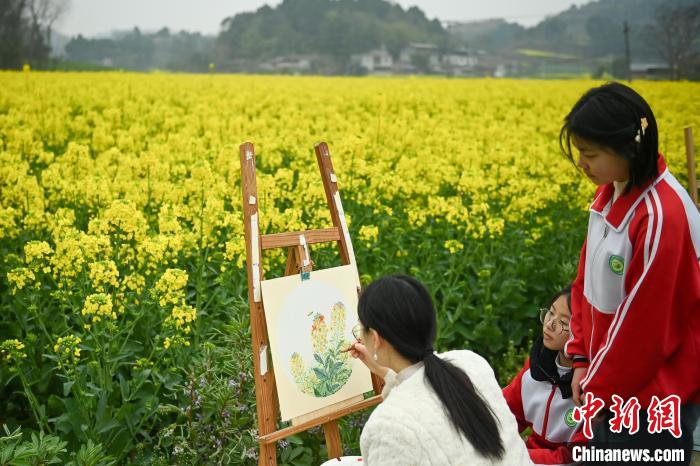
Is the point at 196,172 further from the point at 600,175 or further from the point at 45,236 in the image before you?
the point at 600,175

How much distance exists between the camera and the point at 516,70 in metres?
37.2

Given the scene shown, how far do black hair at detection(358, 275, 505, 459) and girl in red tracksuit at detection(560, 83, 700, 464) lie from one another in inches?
18.3

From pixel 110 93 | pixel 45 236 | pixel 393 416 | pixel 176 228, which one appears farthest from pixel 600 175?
pixel 110 93

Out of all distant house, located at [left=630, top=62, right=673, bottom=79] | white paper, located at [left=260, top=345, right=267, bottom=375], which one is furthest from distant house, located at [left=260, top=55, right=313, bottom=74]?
white paper, located at [left=260, top=345, right=267, bottom=375]

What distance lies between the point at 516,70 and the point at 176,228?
115 feet

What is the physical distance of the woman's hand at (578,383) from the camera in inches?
101

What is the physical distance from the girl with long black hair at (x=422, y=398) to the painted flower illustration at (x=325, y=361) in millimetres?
609

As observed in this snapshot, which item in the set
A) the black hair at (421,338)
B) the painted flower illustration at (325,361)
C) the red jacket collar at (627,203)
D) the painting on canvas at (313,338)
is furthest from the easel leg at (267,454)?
the red jacket collar at (627,203)

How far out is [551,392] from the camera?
9.96 ft

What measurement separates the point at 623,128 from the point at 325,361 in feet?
4.81

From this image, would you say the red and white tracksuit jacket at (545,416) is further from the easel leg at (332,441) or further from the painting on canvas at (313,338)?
the easel leg at (332,441)

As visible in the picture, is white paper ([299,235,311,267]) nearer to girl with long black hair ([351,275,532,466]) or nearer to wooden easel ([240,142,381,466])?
wooden easel ([240,142,381,466])

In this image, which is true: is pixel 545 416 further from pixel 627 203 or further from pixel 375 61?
pixel 375 61

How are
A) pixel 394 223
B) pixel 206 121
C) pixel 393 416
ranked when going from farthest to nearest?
pixel 206 121, pixel 394 223, pixel 393 416
